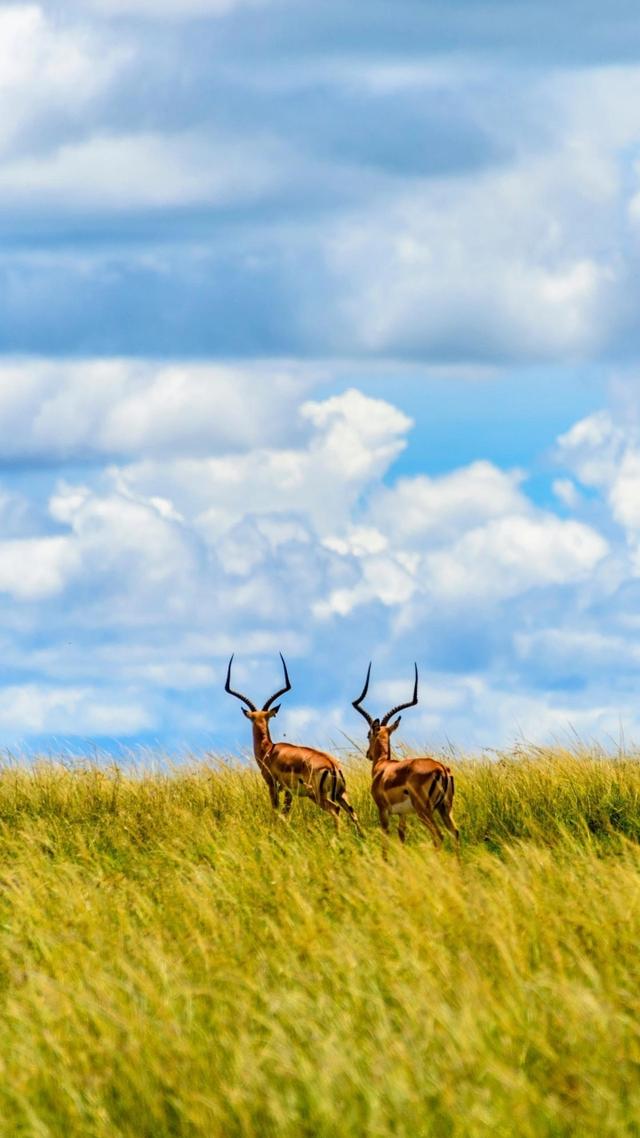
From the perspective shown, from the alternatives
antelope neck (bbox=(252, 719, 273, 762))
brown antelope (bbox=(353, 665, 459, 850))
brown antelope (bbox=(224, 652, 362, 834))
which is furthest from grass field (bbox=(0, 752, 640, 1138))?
antelope neck (bbox=(252, 719, 273, 762))

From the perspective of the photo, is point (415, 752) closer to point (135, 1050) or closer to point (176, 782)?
point (176, 782)

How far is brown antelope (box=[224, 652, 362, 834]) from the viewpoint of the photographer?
51.3 ft

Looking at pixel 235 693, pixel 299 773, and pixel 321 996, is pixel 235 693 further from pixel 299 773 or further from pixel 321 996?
pixel 321 996

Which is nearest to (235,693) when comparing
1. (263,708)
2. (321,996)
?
(263,708)

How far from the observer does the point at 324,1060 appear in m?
6.52

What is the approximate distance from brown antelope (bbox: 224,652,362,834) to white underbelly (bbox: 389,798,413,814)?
2.02 ft

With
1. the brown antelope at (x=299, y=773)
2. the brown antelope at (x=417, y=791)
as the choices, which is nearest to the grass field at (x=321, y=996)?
the brown antelope at (x=417, y=791)

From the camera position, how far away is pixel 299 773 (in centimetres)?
1595

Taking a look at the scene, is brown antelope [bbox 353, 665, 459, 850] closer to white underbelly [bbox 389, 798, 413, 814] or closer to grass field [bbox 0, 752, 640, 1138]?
white underbelly [bbox 389, 798, 413, 814]

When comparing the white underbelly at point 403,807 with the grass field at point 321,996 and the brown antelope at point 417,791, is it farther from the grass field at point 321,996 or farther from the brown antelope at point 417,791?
the grass field at point 321,996

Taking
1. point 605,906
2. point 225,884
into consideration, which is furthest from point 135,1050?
point 225,884

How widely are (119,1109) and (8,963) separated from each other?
3.11m

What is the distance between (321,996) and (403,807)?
23.4 feet

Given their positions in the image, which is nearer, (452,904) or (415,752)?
(452,904)
